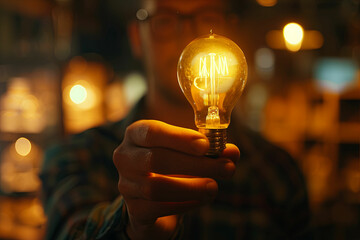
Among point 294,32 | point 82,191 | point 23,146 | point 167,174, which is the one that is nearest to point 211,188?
point 167,174

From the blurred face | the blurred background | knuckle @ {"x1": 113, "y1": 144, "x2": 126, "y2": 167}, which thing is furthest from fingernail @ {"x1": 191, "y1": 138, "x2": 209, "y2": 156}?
the blurred background

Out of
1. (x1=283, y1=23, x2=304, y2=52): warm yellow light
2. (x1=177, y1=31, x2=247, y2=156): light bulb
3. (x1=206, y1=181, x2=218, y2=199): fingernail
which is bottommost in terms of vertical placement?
(x1=206, y1=181, x2=218, y2=199): fingernail

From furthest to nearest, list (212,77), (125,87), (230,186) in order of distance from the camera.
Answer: (125,87)
(230,186)
(212,77)

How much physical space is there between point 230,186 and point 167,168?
820 millimetres

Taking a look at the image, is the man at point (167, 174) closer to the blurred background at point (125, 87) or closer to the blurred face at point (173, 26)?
the blurred face at point (173, 26)

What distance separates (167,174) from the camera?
0.47 m

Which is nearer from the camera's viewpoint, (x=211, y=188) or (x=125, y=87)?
(x=211, y=188)

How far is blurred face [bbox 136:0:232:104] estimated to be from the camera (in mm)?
653

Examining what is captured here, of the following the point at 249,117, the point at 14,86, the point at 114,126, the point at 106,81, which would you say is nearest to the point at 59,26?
the point at 14,86

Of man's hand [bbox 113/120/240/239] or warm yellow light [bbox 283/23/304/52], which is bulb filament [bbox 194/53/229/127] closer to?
man's hand [bbox 113/120/240/239]

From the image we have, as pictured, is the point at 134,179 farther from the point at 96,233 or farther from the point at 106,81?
the point at 106,81

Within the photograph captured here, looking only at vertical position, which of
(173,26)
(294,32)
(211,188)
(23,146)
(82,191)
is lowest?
(23,146)

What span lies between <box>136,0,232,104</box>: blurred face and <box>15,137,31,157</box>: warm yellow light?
2037mm

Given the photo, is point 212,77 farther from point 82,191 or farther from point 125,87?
point 125,87
